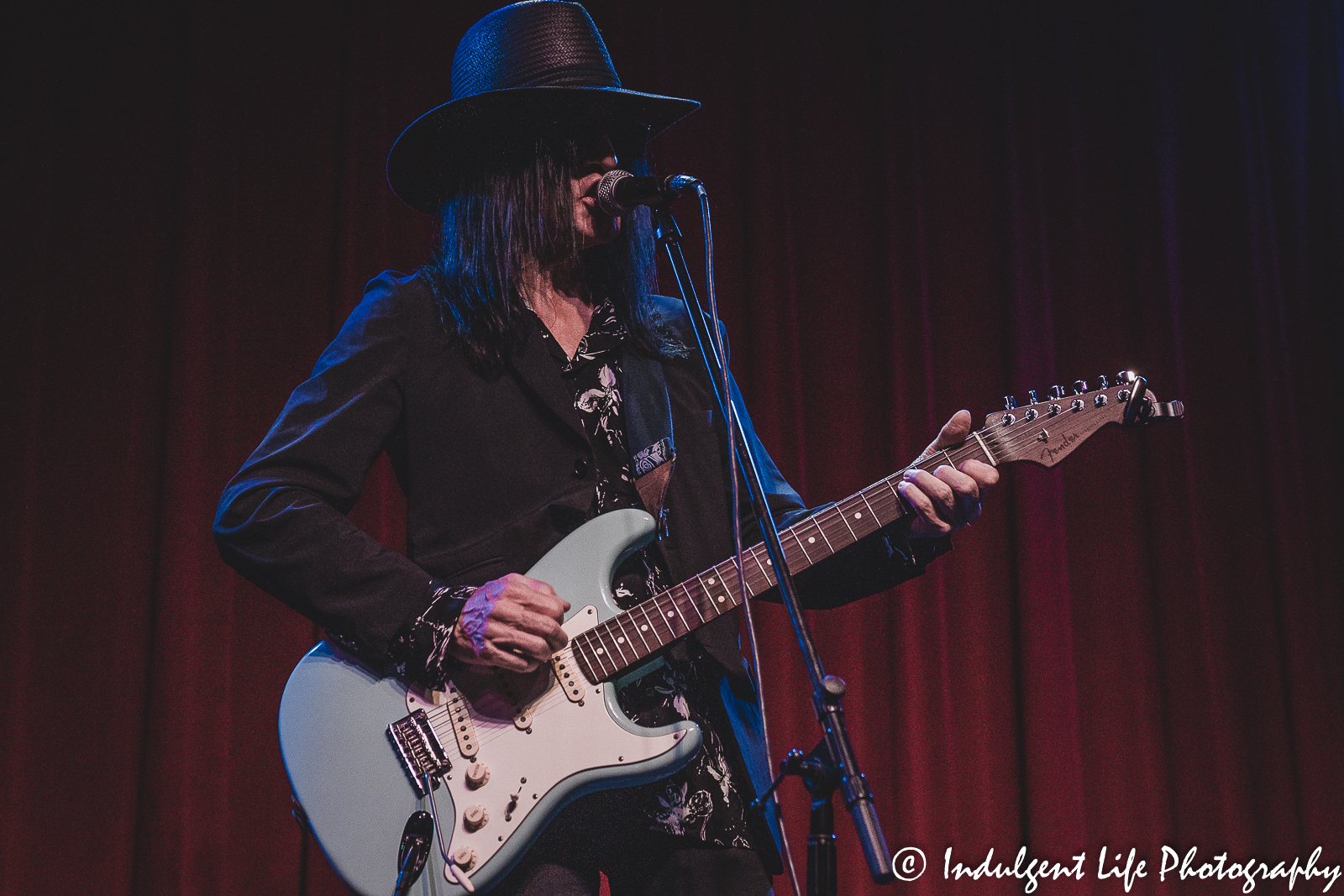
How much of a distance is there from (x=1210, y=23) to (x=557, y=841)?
429cm

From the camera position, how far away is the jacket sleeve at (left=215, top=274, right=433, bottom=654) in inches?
60.5

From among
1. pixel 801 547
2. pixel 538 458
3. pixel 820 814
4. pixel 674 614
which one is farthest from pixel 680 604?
pixel 820 814

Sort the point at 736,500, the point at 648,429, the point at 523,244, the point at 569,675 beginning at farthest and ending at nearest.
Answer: the point at 523,244 < the point at 648,429 < the point at 569,675 < the point at 736,500

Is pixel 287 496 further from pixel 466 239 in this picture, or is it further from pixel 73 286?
pixel 73 286

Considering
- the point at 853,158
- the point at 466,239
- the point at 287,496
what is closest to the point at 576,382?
the point at 466,239

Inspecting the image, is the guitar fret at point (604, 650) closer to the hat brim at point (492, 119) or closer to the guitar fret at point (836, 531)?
the guitar fret at point (836, 531)

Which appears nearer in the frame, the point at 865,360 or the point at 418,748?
the point at 418,748

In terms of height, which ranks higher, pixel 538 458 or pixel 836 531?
pixel 538 458

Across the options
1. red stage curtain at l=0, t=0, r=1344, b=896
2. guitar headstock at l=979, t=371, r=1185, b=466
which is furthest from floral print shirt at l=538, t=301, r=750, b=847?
red stage curtain at l=0, t=0, r=1344, b=896

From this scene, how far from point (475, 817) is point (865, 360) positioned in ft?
8.36

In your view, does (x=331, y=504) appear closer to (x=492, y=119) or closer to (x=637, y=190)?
(x=637, y=190)

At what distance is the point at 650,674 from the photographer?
64.4 inches

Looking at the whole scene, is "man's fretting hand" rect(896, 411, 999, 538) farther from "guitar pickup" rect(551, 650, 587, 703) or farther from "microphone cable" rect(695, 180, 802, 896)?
"guitar pickup" rect(551, 650, 587, 703)

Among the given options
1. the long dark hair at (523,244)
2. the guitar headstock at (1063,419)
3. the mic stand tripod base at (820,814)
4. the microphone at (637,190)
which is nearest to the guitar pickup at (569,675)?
the mic stand tripod base at (820,814)
